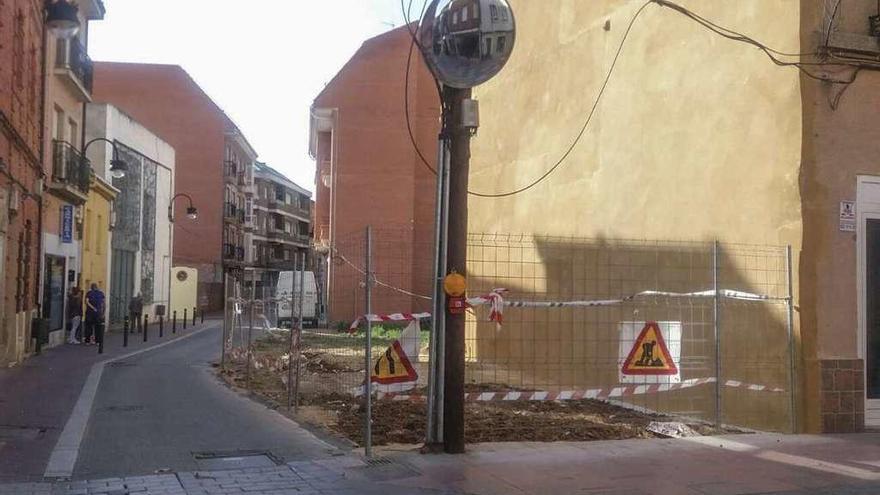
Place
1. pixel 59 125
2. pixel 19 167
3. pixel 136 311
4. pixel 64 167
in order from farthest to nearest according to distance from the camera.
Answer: pixel 136 311 → pixel 59 125 → pixel 64 167 → pixel 19 167

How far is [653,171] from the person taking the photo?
1197cm

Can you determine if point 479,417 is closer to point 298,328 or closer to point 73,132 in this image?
point 298,328

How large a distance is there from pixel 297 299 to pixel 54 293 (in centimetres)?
1313

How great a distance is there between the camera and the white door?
1018 cm

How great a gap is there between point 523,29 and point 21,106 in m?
9.80

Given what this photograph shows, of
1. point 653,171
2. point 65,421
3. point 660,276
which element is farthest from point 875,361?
point 65,421

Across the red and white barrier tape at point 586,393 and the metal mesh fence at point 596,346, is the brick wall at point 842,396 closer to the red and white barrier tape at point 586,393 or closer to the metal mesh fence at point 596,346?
the metal mesh fence at point 596,346

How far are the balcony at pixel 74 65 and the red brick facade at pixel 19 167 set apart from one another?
1.78 m

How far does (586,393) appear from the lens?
9336 mm

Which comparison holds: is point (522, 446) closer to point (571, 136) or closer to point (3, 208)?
point (571, 136)

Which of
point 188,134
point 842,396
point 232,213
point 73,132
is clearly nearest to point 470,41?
point 842,396

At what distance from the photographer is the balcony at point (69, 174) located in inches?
850

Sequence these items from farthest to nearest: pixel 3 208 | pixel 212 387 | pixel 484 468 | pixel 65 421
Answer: pixel 3 208 → pixel 212 387 → pixel 65 421 → pixel 484 468

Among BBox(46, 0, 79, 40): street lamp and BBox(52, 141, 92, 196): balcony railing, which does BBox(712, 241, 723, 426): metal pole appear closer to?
BBox(46, 0, 79, 40): street lamp
